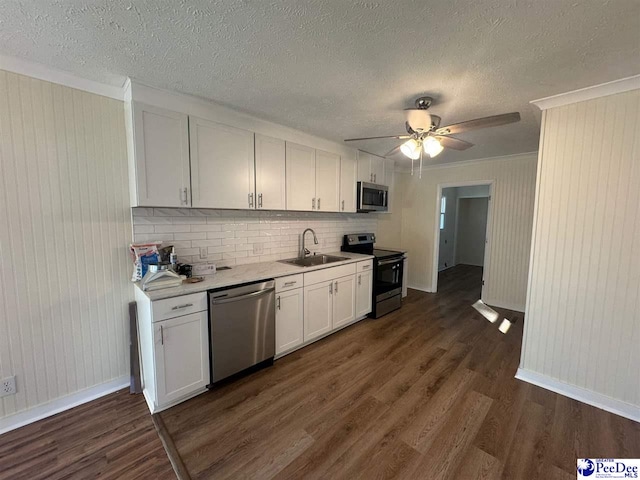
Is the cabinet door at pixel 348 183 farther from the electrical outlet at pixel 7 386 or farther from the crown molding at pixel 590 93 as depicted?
the electrical outlet at pixel 7 386

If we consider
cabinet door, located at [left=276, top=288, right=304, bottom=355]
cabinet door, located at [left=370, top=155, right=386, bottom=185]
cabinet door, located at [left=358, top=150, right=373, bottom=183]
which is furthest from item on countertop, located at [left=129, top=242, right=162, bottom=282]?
cabinet door, located at [left=370, top=155, right=386, bottom=185]

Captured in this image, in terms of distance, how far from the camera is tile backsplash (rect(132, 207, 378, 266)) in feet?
7.77

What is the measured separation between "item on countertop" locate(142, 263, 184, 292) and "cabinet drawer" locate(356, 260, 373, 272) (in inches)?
84.6

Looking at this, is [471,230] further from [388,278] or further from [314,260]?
[314,260]

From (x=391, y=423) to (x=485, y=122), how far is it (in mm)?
2221

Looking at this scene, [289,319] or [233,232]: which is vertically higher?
[233,232]

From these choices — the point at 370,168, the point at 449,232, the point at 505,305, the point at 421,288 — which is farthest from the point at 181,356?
the point at 449,232

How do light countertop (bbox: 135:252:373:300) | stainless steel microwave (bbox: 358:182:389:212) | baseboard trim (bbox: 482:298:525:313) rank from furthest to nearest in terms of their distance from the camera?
baseboard trim (bbox: 482:298:525:313), stainless steel microwave (bbox: 358:182:389:212), light countertop (bbox: 135:252:373:300)

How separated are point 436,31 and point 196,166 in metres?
1.98

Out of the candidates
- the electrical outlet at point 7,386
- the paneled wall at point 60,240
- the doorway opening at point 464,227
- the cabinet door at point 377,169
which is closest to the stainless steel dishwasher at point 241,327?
the paneled wall at point 60,240

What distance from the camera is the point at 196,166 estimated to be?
2.30 meters

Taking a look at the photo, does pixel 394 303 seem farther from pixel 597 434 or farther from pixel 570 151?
pixel 570 151

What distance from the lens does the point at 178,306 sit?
1.94 m

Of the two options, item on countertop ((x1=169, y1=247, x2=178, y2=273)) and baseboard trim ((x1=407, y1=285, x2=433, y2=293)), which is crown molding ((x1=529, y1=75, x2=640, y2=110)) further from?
baseboard trim ((x1=407, y1=285, x2=433, y2=293))
